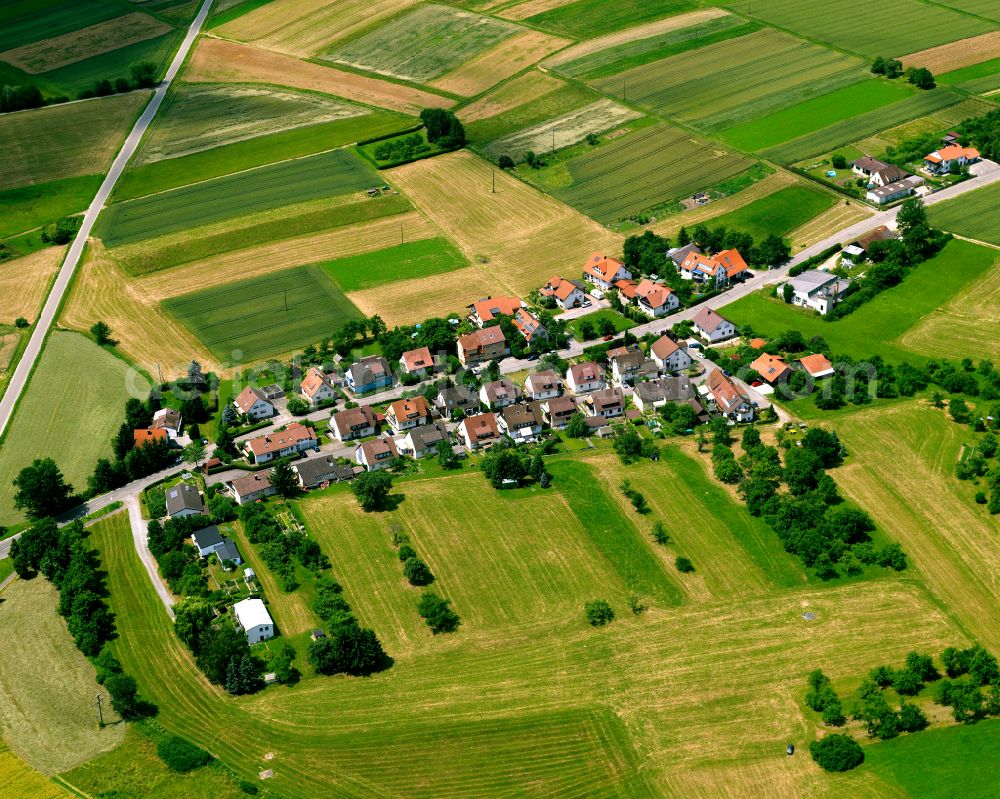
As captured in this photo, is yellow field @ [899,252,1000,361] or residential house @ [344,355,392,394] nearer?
residential house @ [344,355,392,394]

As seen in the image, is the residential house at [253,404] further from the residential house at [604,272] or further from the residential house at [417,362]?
the residential house at [604,272]

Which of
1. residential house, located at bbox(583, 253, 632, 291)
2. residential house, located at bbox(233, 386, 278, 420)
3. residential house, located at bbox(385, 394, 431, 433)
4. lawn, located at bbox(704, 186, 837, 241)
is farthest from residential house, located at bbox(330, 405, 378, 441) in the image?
Result: lawn, located at bbox(704, 186, 837, 241)

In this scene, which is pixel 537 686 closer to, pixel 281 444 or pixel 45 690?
pixel 45 690

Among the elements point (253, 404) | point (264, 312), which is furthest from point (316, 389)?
point (264, 312)

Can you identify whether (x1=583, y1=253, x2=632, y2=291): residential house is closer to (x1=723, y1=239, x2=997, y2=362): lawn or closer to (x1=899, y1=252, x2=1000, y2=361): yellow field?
(x1=723, y1=239, x2=997, y2=362): lawn

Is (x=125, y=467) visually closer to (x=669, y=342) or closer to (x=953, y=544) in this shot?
(x=669, y=342)

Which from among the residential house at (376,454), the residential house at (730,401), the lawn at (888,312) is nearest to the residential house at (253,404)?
the residential house at (376,454)
